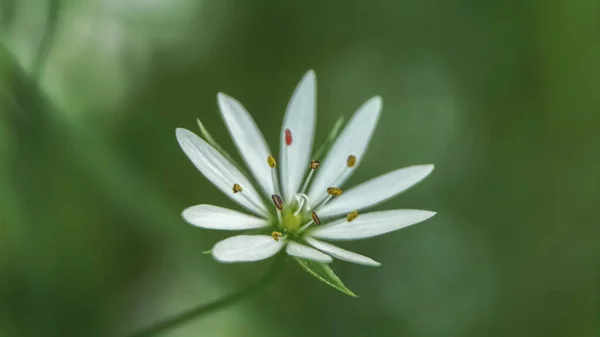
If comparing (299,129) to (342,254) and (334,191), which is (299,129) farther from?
(342,254)

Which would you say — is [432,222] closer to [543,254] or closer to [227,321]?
[543,254]

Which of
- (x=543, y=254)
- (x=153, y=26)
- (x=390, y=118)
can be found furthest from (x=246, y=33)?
(x=543, y=254)

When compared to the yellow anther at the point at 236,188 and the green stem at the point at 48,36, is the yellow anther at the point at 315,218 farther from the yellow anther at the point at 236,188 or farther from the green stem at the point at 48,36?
the green stem at the point at 48,36

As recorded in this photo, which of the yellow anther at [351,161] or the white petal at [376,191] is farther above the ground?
the yellow anther at [351,161]

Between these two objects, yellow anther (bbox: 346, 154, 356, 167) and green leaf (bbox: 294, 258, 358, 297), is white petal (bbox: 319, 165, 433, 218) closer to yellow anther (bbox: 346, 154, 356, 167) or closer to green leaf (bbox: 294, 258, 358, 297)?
yellow anther (bbox: 346, 154, 356, 167)

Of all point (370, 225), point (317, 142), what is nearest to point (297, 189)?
point (370, 225)

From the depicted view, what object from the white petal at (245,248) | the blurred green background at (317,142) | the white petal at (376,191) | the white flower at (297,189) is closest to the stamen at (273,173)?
the white flower at (297,189)
